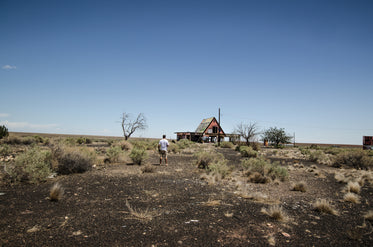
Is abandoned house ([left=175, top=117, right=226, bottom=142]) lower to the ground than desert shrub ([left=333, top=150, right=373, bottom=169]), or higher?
higher

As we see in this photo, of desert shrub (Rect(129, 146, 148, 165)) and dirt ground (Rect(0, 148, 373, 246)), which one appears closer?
dirt ground (Rect(0, 148, 373, 246))

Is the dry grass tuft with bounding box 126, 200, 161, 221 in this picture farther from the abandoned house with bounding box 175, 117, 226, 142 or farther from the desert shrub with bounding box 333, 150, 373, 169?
the abandoned house with bounding box 175, 117, 226, 142

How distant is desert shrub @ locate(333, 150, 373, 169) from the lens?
16.4 metres

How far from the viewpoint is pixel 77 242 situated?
399 centimetres

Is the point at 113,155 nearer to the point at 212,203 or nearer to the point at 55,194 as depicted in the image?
the point at 55,194

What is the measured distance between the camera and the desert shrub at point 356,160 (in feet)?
53.7

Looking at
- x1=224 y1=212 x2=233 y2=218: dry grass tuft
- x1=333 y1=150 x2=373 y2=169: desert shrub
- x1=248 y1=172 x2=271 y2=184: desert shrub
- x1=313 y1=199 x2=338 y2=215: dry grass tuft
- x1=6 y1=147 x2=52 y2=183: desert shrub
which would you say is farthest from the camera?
x1=333 y1=150 x2=373 y2=169: desert shrub

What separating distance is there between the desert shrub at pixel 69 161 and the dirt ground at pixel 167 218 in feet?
5.97

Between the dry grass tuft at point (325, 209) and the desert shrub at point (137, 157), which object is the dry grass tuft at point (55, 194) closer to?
the desert shrub at point (137, 157)

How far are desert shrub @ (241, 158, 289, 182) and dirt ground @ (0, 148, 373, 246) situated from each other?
1961 mm

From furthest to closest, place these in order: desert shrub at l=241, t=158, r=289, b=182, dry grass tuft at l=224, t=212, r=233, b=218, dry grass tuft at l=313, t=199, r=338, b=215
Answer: desert shrub at l=241, t=158, r=289, b=182 → dry grass tuft at l=313, t=199, r=338, b=215 → dry grass tuft at l=224, t=212, r=233, b=218

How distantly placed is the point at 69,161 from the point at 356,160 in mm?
20705

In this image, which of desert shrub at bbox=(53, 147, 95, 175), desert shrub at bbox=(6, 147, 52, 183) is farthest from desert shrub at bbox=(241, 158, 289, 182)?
desert shrub at bbox=(6, 147, 52, 183)

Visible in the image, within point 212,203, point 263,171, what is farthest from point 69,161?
point 263,171
